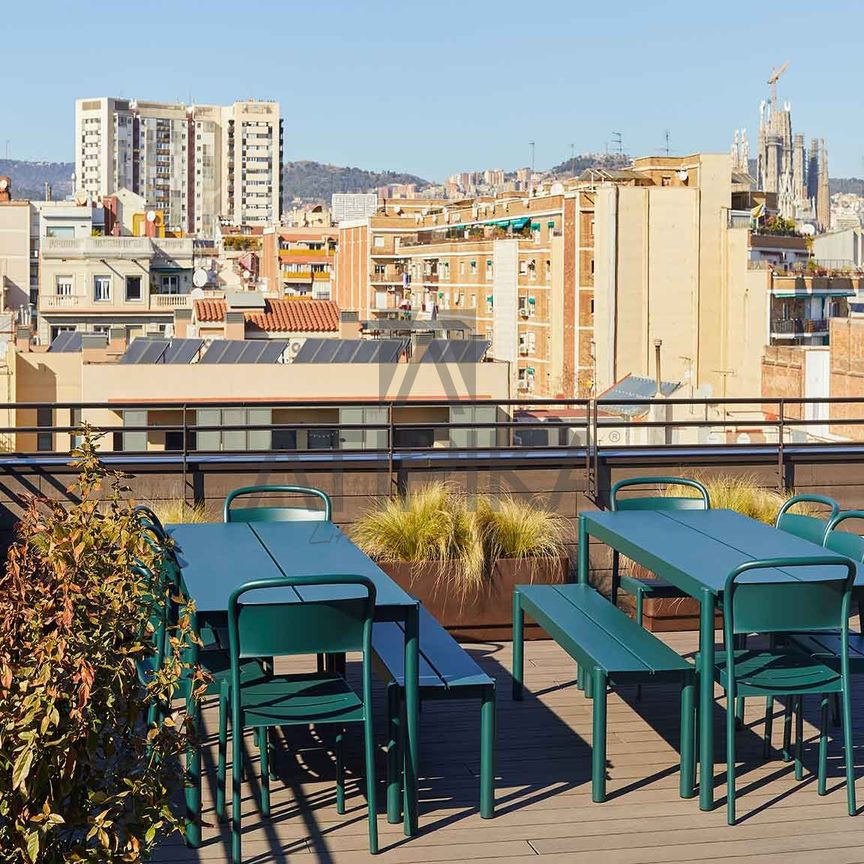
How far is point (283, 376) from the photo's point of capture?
2675cm

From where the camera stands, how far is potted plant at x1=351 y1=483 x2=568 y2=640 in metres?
6.43

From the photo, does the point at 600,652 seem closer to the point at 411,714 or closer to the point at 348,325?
the point at 411,714

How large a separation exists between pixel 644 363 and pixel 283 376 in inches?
1422

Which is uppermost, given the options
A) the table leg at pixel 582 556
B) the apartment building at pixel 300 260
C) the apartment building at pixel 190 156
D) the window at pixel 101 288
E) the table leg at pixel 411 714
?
the apartment building at pixel 190 156

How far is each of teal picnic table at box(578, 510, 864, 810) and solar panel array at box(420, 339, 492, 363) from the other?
2216 cm

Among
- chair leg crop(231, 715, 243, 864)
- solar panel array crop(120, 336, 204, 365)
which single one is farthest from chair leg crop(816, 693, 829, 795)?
solar panel array crop(120, 336, 204, 365)

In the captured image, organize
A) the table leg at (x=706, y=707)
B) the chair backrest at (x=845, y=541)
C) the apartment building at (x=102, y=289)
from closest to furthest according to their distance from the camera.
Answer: the table leg at (x=706, y=707), the chair backrest at (x=845, y=541), the apartment building at (x=102, y=289)

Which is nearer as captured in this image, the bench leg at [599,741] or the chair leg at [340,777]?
the chair leg at [340,777]

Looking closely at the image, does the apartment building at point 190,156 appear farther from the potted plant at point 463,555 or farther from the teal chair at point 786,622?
the teal chair at point 786,622

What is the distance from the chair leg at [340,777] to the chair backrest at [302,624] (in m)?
0.37

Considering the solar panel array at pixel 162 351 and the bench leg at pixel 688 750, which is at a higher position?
the solar panel array at pixel 162 351

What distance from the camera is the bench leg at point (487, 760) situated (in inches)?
163

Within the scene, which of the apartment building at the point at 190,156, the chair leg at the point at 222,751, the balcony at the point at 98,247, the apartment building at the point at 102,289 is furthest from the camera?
the apartment building at the point at 190,156

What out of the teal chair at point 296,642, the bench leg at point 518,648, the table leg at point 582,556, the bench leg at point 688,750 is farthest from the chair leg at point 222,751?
the table leg at point 582,556
